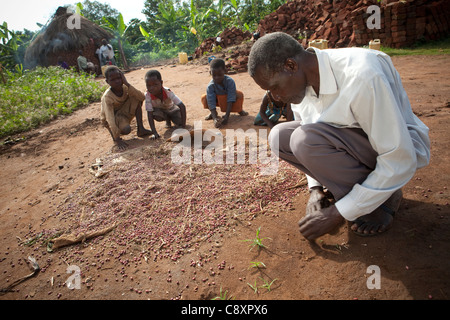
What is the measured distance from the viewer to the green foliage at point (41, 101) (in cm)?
547

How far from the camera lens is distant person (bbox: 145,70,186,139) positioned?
3804 millimetres

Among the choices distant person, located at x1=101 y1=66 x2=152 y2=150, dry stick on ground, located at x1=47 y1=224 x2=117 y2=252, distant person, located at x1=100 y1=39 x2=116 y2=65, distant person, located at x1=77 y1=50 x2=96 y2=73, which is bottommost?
dry stick on ground, located at x1=47 y1=224 x2=117 y2=252

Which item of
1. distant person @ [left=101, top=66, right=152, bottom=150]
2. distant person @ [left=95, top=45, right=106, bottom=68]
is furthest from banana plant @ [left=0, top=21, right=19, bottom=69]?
distant person @ [left=101, top=66, right=152, bottom=150]

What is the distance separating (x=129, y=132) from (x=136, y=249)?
2529 mm

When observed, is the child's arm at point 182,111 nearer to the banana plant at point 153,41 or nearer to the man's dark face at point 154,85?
the man's dark face at point 154,85

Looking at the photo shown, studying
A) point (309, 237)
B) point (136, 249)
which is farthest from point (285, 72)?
point (136, 249)

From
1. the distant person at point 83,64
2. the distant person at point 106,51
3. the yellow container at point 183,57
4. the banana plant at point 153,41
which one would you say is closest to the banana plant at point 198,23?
the banana plant at point 153,41

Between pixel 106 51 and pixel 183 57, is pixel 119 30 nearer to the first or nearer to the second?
pixel 106 51

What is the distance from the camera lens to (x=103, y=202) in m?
2.52

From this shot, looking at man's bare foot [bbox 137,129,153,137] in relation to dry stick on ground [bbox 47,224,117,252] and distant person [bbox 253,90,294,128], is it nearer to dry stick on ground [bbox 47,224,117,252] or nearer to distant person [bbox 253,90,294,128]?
distant person [bbox 253,90,294,128]

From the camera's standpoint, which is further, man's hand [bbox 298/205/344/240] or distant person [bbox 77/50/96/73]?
distant person [bbox 77/50/96/73]

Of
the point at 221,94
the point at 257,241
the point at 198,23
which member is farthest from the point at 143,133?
the point at 198,23

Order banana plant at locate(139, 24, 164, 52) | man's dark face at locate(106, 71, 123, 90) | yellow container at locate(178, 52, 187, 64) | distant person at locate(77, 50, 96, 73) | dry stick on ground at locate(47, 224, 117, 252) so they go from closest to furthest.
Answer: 1. dry stick on ground at locate(47, 224, 117, 252)
2. man's dark face at locate(106, 71, 123, 90)
3. distant person at locate(77, 50, 96, 73)
4. yellow container at locate(178, 52, 187, 64)
5. banana plant at locate(139, 24, 164, 52)

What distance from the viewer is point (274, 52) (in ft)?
4.70
